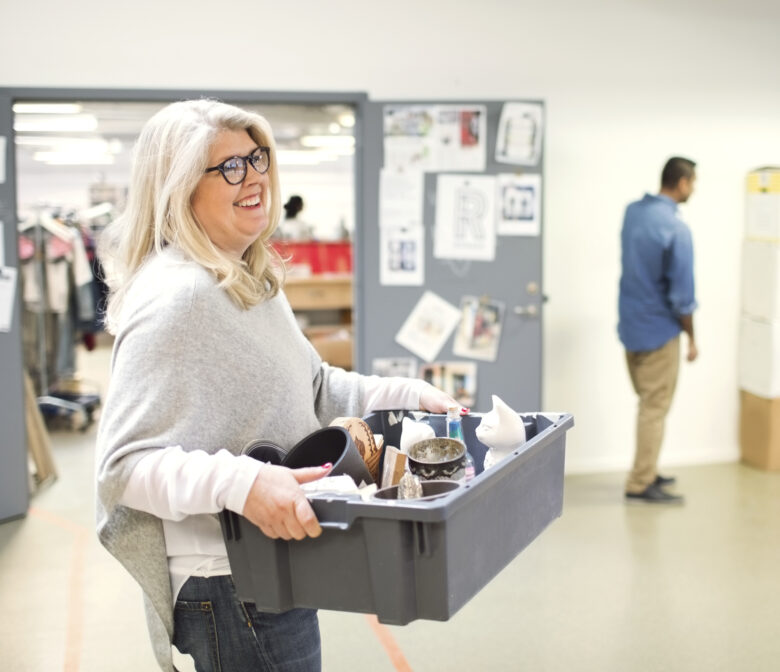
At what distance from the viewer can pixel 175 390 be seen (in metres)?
1.41

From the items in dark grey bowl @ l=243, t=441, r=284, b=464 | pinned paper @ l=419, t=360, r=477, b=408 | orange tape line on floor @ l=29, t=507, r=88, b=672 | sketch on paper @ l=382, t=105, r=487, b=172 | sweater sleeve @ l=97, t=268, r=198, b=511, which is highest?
sketch on paper @ l=382, t=105, r=487, b=172

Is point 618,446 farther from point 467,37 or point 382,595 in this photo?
point 382,595

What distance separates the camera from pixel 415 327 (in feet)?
16.2

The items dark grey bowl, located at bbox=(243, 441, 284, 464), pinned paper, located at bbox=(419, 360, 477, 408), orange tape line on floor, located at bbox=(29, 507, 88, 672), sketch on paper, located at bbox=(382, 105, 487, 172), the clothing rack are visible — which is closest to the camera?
Result: dark grey bowl, located at bbox=(243, 441, 284, 464)

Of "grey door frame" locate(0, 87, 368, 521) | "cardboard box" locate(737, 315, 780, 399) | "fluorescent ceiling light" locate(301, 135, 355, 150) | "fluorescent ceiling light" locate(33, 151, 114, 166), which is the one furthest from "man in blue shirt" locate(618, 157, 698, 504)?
"fluorescent ceiling light" locate(33, 151, 114, 166)

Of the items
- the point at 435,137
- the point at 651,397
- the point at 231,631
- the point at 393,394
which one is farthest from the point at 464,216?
the point at 231,631

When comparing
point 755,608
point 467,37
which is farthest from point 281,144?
point 755,608

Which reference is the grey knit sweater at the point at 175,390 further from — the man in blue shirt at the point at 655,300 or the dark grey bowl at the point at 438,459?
the man in blue shirt at the point at 655,300

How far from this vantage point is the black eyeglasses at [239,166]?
1.54 metres

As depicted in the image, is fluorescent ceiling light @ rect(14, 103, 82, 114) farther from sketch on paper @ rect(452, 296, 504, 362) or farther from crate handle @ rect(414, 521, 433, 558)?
crate handle @ rect(414, 521, 433, 558)

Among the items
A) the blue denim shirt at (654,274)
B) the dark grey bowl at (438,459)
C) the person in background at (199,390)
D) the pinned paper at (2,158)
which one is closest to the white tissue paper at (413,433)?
the dark grey bowl at (438,459)

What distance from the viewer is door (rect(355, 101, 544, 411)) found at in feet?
15.8

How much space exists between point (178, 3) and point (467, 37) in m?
1.45

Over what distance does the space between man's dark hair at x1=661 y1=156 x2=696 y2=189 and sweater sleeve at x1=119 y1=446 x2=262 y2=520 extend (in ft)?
12.3
